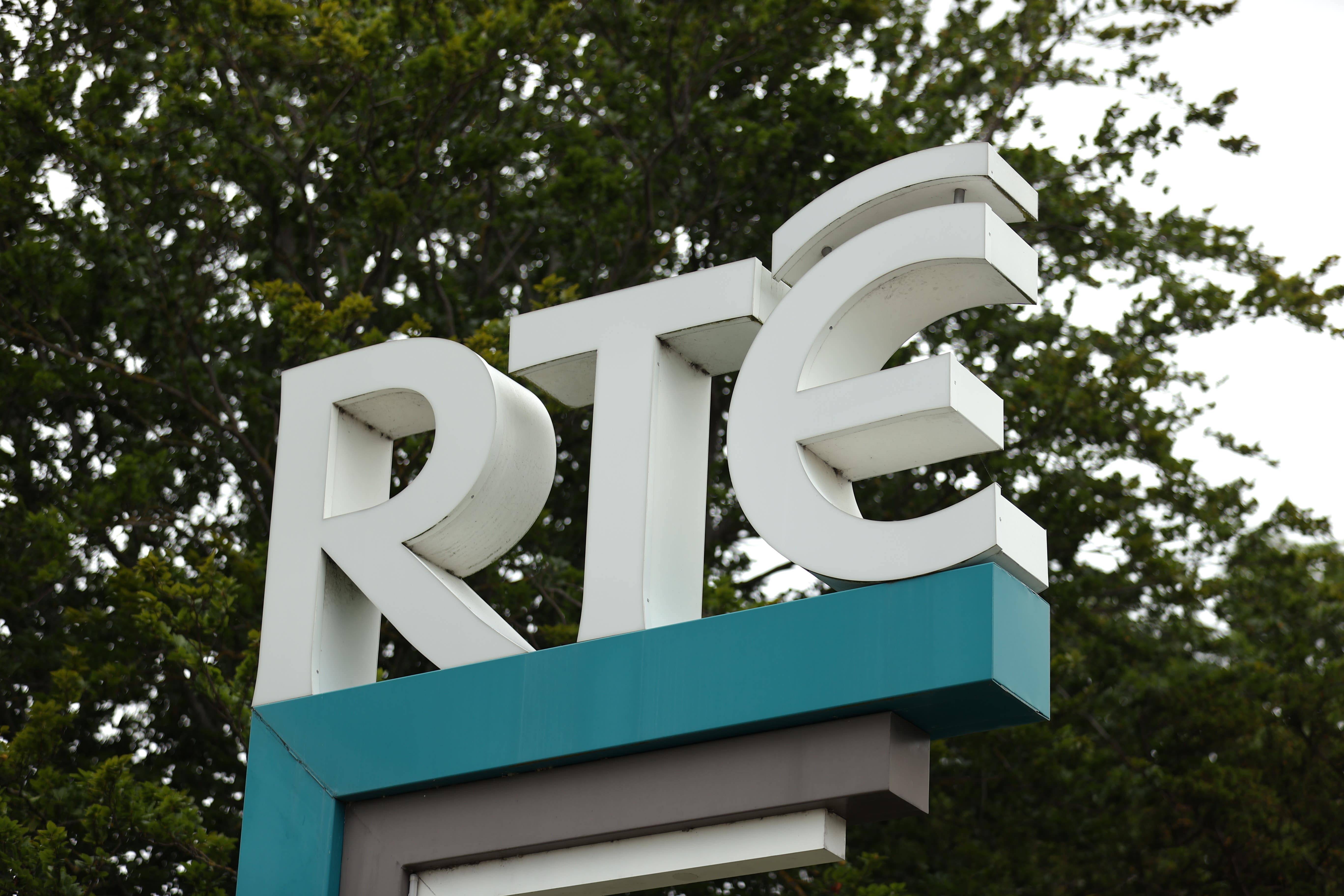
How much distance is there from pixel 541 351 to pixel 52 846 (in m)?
3.78

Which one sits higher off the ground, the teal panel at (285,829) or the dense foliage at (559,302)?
the dense foliage at (559,302)

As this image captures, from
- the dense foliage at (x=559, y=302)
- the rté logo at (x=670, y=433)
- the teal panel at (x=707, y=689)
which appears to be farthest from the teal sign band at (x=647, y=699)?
the dense foliage at (x=559, y=302)

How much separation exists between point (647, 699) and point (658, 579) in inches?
17.9

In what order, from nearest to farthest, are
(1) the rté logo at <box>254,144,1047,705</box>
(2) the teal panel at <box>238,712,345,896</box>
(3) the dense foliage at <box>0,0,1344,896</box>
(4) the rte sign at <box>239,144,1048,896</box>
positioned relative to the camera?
(4) the rte sign at <box>239,144,1048,896</box> < (1) the rté logo at <box>254,144,1047,705</box> < (2) the teal panel at <box>238,712,345,896</box> < (3) the dense foliage at <box>0,0,1344,896</box>

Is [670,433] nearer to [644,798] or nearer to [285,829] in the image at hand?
[644,798]

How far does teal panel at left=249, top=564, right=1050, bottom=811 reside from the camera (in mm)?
4145

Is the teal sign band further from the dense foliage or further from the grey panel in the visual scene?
the dense foliage

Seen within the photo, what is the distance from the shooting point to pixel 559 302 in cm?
1009

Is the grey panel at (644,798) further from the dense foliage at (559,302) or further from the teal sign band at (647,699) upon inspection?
the dense foliage at (559,302)

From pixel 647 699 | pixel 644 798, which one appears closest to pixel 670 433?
pixel 647 699

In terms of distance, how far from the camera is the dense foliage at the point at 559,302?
10.4 m

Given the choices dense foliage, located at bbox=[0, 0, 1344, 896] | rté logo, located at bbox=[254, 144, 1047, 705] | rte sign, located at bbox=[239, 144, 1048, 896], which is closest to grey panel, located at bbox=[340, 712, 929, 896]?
rte sign, located at bbox=[239, 144, 1048, 896]

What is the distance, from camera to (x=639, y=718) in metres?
4.49

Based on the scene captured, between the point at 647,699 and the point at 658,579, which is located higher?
the point at 658,579
